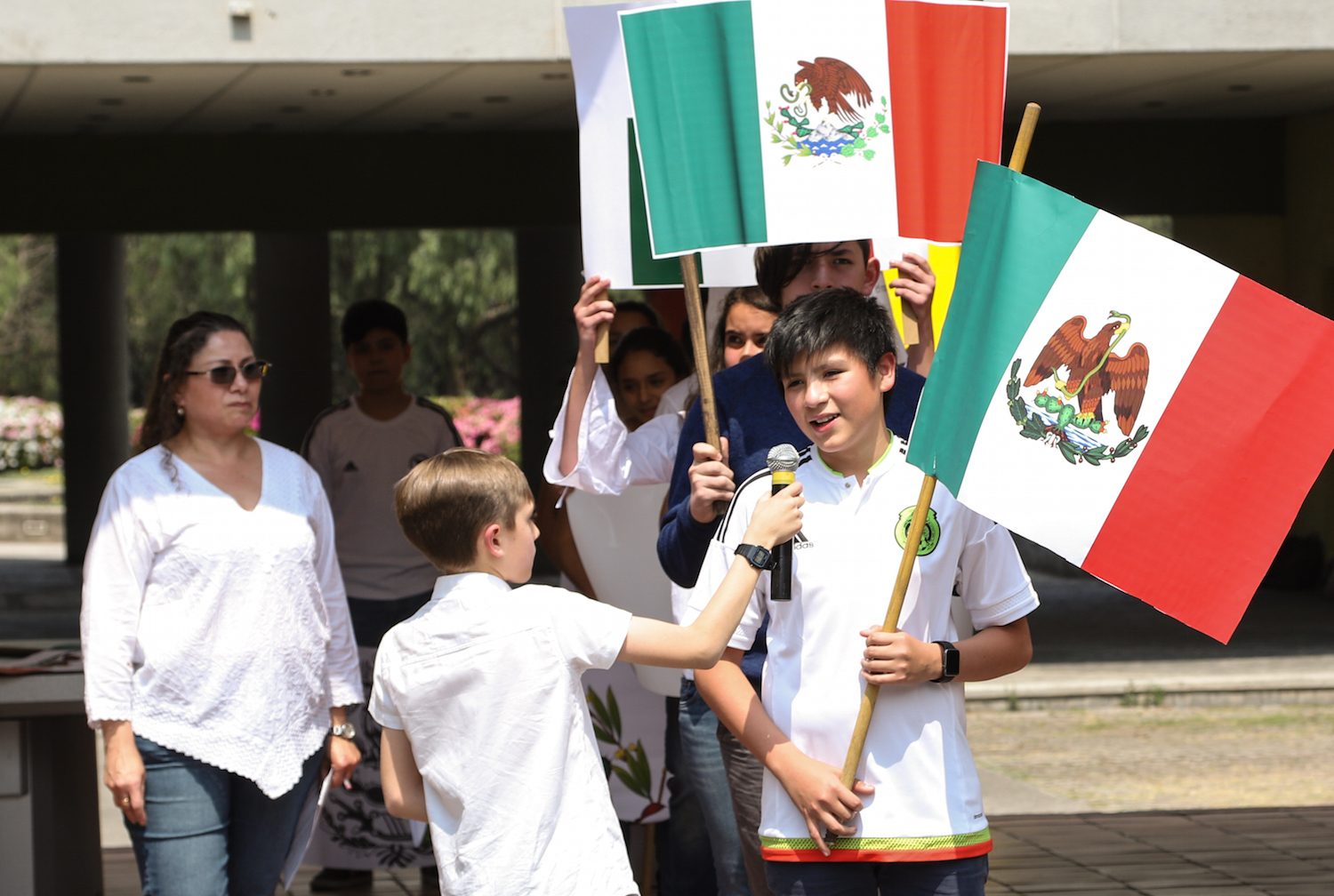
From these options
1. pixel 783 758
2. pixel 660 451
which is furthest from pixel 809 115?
pixel 783 758

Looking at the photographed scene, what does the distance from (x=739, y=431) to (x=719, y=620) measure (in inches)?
25.2

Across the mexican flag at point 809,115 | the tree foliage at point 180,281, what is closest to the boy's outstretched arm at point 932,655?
the mexican flag at point 809,115

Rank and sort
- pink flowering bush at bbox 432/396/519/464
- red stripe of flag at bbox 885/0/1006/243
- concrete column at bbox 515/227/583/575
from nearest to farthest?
1. red stripe of flag at bbox 885/0/1006/243
2. concrete column at bbox 515/227/583/575
3. pink flowering bush at bbox 432/396/519/464

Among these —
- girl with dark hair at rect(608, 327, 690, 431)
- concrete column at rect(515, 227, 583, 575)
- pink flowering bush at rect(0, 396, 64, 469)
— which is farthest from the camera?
pink flowering bush at rect(0, 396, 64, 469)

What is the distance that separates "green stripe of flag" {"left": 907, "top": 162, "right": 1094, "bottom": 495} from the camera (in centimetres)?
275

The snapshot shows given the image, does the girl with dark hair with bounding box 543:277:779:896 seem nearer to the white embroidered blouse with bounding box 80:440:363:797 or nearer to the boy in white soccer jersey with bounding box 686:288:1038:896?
the boy in white soccer jersey with bounding box 686:288:1038:896

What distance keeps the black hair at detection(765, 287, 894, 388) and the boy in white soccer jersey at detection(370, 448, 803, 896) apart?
0.25 m

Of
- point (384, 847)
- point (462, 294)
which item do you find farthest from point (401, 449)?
point (462, 294)

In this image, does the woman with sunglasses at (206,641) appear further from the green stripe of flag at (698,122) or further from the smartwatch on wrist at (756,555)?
the smartwatch on wrist at (756,555)

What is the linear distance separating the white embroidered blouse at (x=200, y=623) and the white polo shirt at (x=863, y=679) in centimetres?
127

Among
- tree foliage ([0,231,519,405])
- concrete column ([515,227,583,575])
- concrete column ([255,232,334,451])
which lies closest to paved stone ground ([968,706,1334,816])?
concrete column ([515,227,583,575])

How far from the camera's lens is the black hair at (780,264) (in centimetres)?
348

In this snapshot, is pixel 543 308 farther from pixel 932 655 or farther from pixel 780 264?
pixel 932 655

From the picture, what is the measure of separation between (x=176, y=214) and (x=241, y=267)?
1698cm
